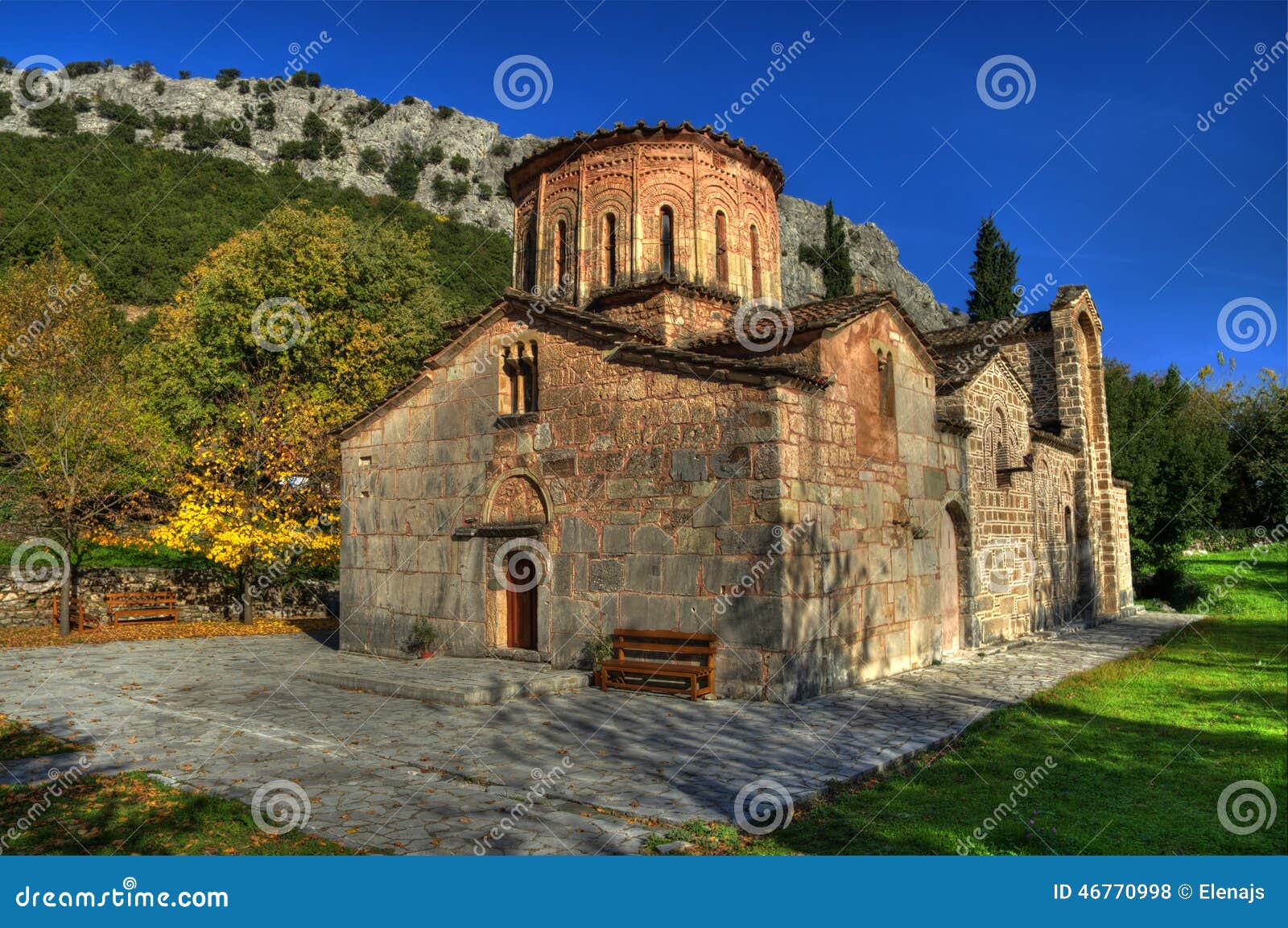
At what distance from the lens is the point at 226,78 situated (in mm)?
78500

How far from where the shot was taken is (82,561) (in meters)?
21.8

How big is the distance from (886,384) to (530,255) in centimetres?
836

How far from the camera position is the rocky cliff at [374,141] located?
6606 cm

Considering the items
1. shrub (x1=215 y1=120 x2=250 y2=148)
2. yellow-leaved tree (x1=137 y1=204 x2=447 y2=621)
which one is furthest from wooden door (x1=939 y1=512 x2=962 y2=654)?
shrub (x1=215 y1=120 x2=250 y2=148)

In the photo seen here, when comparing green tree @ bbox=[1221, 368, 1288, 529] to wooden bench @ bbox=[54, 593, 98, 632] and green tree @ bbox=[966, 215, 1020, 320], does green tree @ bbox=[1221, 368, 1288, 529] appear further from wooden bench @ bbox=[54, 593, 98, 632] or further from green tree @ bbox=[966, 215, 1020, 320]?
wooden bench @ bbox=[54, 593, 98, 632]

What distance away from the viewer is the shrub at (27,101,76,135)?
61.6 meters

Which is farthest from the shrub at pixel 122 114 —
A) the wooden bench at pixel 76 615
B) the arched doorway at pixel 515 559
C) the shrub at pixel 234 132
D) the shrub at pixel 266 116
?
the arched doorway at pixel 515 559

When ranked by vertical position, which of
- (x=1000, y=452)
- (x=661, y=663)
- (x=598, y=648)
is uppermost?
(x=1000, y=452)

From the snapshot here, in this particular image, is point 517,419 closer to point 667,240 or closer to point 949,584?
point 667,240

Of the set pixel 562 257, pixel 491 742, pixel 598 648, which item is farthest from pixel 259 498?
pixel 491 742

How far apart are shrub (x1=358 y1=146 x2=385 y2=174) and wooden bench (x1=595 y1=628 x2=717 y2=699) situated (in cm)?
6875

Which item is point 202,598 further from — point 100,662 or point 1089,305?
point 1089,305

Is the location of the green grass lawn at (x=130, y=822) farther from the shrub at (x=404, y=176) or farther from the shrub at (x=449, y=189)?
the shrub at (x=449, y=189)

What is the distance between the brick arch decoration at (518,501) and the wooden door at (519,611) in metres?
0.61
